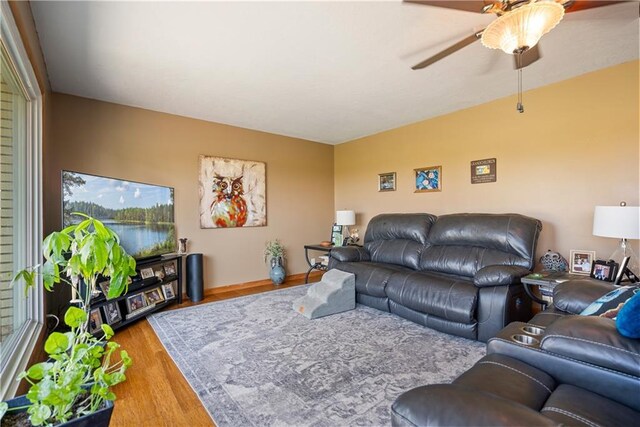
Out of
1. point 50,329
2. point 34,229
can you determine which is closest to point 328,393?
point 34,229

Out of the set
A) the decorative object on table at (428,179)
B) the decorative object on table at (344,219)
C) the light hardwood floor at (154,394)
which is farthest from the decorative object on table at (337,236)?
the light hardwood floor at (154,394)

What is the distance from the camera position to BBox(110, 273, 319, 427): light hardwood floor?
5.55ft

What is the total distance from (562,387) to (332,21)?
2.33 m

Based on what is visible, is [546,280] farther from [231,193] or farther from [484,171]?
[231,193]

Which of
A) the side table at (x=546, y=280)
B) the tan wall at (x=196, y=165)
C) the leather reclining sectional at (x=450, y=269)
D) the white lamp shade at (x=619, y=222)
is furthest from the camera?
the tan wall at (x=196, y=165)

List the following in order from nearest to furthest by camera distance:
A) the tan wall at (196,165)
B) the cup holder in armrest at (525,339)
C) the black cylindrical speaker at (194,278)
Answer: the cup holder in armrest at (525,339)
the tan wall at (196,165)
the black cylindrical speaker at (194,278)

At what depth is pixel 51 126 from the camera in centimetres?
317

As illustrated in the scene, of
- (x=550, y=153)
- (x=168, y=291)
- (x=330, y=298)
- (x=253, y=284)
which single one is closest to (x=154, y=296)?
(x=168, y=291)

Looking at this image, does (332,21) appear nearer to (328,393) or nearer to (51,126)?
(328,393)

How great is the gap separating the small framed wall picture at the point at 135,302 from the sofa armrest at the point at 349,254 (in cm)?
229

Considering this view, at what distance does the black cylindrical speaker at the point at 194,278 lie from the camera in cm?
394

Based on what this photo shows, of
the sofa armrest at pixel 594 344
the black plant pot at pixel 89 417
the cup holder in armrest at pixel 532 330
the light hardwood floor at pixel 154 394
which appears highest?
the sofa armrest at pixel 594 344

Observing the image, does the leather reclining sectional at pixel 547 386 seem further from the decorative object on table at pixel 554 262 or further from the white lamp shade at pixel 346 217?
the white lamp shade at pixel 346 217

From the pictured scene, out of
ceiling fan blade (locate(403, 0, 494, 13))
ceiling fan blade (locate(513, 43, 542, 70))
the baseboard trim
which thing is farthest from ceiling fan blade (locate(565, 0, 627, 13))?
the baseboard trim
